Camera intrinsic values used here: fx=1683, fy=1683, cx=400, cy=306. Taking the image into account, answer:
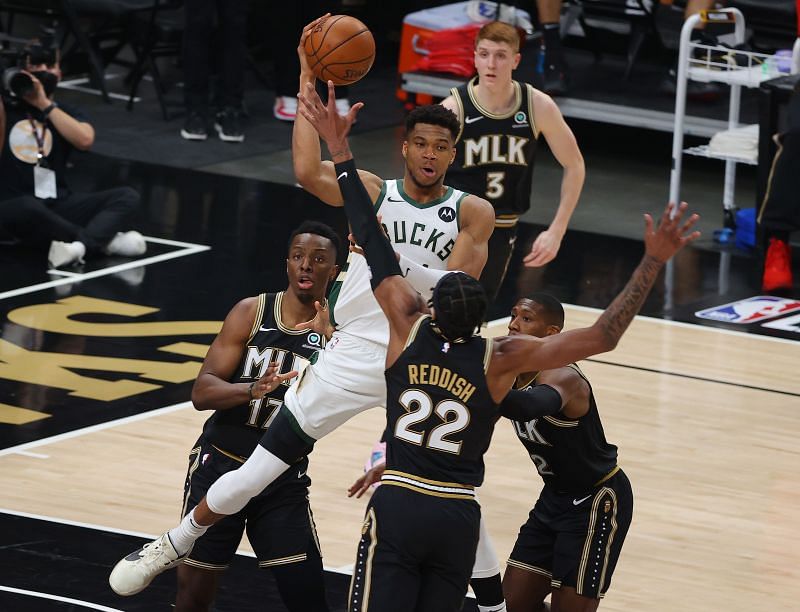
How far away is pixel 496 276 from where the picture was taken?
27.5 ft

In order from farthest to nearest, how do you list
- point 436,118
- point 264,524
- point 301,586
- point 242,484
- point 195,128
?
point 195,128 → point 436,118 → point 264,524 → point 301,586 → point 242,484

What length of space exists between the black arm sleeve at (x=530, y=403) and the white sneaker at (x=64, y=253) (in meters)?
6.08

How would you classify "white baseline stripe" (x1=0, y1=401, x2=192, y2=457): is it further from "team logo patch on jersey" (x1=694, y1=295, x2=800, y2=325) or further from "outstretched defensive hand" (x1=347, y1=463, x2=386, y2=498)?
"team logo patch on jersey" (x1=694, y1=295, x2=800, y2=325)

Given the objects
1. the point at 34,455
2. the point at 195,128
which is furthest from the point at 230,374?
the point at 195,128

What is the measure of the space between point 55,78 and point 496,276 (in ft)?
14.3

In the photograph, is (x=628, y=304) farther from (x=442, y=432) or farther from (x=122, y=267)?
(x=122, y=267)

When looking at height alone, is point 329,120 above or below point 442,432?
above

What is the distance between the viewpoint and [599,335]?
5.00 m

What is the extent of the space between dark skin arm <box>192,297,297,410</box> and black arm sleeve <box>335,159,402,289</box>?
670 millimetres

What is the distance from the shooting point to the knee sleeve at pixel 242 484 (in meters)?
5.68

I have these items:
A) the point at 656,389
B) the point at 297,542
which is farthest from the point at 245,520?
the point at 656,389

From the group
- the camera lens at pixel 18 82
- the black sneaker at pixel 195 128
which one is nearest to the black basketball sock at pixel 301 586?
the camera lens at pixel 18 82

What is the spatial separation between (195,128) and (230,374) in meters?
8.68

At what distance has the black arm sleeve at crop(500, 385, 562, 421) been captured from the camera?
5383 millimetres
